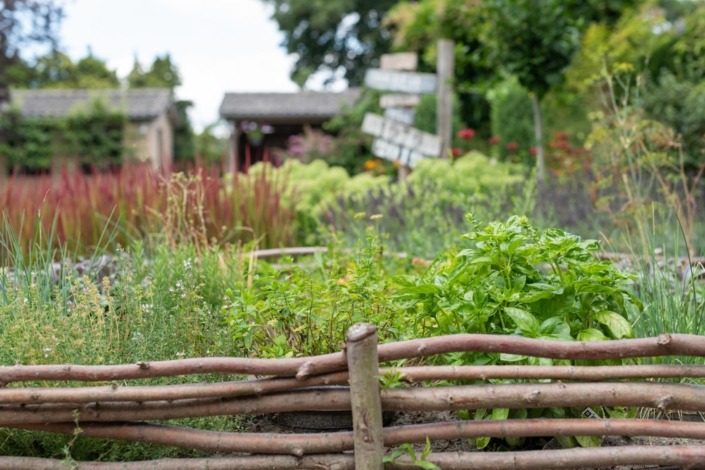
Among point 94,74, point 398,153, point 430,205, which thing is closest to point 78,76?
point 94,74

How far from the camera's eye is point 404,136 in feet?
26.5

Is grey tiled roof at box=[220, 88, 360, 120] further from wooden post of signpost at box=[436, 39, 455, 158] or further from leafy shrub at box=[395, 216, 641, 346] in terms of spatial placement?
leafy shrub at box=[395, 216, 641, 346]

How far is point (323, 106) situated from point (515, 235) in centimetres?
2165

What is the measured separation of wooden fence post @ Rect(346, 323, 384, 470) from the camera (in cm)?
177

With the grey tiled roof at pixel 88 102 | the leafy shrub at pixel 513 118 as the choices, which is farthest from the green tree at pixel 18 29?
the leafy shrub at pixel 513 118

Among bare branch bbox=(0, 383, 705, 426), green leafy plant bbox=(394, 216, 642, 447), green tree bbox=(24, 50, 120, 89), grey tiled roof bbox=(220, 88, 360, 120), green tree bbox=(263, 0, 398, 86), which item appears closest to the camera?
bare branch bbox=(0, 383, 705, 426)

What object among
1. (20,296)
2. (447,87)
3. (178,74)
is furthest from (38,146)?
(20,296)

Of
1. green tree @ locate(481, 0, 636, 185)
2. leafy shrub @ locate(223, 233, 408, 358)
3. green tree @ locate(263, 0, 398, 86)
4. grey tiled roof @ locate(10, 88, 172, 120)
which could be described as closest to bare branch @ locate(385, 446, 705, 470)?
leafy shrub @ locate(223, 233, 408, 358)

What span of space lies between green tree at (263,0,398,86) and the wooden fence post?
86.9ft

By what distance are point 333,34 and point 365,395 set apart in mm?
29404

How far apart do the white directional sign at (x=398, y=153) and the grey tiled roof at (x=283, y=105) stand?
45.0ft

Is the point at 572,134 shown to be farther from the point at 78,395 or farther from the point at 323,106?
the point at 78,395

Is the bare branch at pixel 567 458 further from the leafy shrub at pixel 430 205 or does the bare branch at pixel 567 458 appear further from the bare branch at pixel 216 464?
the leafy shrub at pixel 430 205

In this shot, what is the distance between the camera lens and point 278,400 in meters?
1.96
